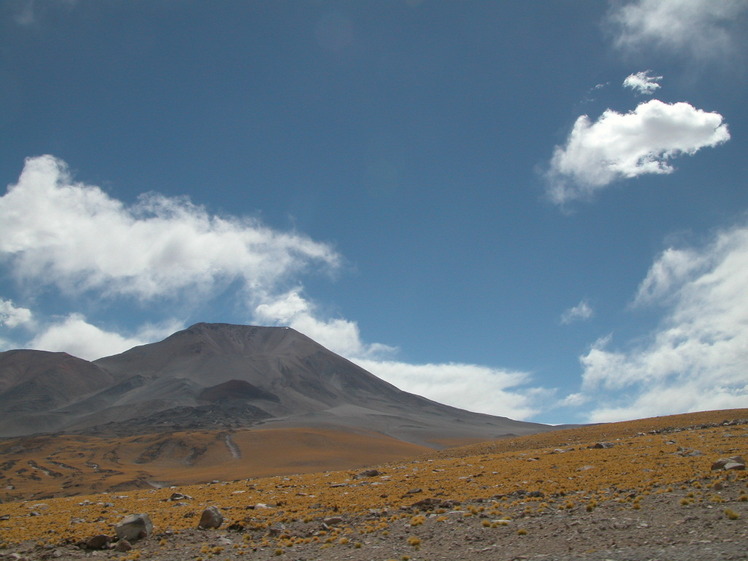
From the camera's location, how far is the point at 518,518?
1669cm

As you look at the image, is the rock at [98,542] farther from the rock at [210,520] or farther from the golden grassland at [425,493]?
the rock at [210,520]

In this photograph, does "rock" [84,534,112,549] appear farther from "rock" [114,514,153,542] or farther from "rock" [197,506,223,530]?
"rock" [197,506,223,530]

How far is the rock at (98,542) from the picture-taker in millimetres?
17156

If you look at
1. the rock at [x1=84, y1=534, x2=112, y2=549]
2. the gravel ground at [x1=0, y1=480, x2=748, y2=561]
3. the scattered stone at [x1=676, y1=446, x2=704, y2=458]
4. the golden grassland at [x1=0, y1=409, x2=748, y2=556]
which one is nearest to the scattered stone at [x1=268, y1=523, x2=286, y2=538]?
the gravel ground at [x1=0, y1=480, x2=748, y2=561]

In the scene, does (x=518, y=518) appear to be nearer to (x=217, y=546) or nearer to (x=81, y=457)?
(x=217, y=546)

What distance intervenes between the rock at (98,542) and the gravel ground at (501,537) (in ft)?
0.73

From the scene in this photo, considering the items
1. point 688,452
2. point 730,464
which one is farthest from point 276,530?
point 688,452

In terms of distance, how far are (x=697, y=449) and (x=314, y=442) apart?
349 feet

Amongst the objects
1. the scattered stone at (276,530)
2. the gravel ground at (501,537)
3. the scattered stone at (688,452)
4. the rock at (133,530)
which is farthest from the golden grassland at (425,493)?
the rock at (133,530)

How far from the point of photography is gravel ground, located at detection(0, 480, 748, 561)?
41.9 ft

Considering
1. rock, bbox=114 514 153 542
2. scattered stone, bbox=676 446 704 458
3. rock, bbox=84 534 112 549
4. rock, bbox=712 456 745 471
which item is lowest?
rock, bbox=84 534 112 549

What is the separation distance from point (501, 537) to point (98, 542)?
41.0 ft

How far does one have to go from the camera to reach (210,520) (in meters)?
19.0

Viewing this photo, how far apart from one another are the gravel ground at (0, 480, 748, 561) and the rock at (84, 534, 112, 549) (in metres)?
0.22
